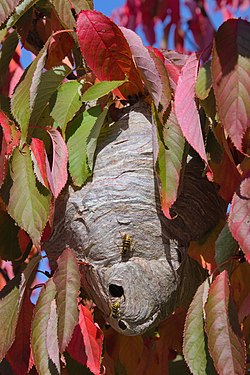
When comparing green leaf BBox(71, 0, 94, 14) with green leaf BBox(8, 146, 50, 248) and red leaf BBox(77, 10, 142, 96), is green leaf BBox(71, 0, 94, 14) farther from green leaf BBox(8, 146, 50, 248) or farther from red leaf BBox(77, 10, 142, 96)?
green leaf BBox(8, 146, 50, 248)

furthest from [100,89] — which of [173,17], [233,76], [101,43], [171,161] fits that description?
[173,17]

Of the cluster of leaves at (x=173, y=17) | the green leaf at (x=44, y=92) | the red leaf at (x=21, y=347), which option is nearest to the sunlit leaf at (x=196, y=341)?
the red leaf at (x=21, y=347)

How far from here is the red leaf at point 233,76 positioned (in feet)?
3.36

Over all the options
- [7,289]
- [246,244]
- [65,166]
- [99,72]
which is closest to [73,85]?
[99,72]

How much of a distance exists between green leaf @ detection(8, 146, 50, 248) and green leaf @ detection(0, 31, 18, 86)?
1.54ft

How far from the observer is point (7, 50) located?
5.28 feet

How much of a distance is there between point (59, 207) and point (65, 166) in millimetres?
216

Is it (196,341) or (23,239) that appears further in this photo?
(23,239)

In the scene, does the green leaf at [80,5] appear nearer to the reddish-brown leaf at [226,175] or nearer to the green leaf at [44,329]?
the reddish-brown leaf at [226,175]

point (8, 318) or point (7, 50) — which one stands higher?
point (7, 50)

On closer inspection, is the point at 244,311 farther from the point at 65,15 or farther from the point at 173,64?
the point at 65,15

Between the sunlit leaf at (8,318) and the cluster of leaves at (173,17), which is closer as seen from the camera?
the sunlit leaf at (8,318)

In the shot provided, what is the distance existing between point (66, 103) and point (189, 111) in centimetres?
30

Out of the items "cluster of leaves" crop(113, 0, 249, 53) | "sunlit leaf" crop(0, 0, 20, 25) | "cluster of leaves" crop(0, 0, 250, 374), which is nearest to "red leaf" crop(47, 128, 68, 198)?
"cluster of leaves" crop(0, 0, 250, 374)
